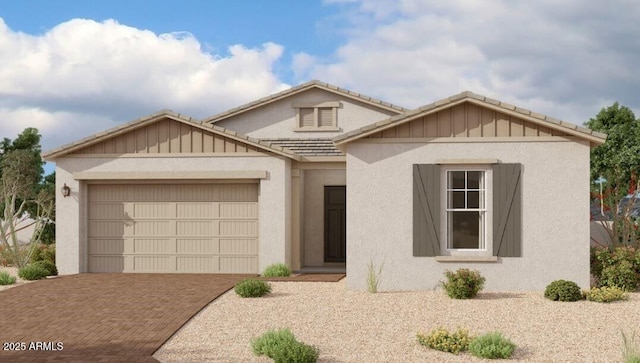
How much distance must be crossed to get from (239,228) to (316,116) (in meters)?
5.46

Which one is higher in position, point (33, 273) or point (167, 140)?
point (167, 140)

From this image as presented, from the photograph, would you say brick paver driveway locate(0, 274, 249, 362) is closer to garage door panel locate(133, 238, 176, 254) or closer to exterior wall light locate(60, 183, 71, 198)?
garage door panel locate(133, 238, 176, 254)

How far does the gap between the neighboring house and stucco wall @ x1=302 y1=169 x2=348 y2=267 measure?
0.09 feet

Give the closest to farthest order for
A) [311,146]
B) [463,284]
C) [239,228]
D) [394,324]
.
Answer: [394,324]
[463,284]
[239,228]
[311,146]

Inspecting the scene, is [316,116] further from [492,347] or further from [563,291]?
[492,347]

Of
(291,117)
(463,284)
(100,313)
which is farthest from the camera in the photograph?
(291,117)

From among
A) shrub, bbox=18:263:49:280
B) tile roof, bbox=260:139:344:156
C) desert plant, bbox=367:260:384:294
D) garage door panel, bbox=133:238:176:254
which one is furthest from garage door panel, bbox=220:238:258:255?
shrub, bbox=18:263:49:280

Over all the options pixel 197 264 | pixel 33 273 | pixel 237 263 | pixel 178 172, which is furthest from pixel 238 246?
pixel 33 273

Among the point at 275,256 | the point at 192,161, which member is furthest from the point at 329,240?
the point at 192,161

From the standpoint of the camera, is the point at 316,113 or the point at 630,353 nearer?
the point at 630,353

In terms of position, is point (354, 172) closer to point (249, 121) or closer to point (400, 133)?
point (400, 133)

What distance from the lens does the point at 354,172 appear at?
565 inches

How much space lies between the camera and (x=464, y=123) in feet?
46.8

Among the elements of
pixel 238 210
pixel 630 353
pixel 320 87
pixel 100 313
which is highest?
pixel 320 87
